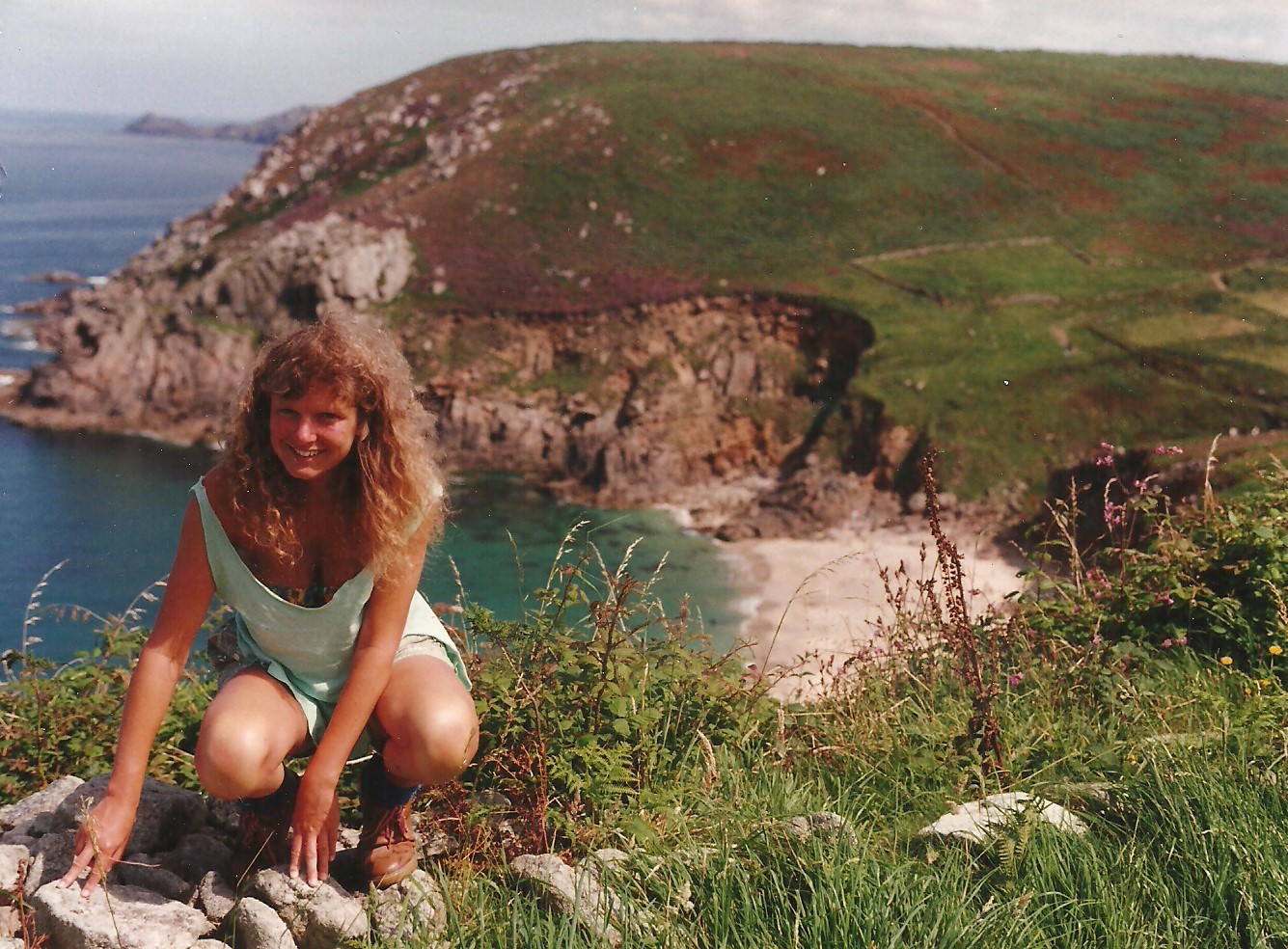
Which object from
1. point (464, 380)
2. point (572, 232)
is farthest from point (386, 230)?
point (464, 380)

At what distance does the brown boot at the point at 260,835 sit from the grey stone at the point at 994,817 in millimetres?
2513

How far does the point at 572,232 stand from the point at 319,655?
49.7 meters

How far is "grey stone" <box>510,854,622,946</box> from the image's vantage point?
12.7 feet

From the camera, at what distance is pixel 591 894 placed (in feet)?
13.4

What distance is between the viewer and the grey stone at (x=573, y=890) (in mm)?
3885

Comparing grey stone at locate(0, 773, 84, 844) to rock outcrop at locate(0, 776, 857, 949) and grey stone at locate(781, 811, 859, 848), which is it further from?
grey stone at locate(781, 811, 859, 848)

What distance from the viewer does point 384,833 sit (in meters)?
4.30

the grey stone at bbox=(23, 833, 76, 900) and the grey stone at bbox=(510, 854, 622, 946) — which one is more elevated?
the grey stone at bbox=(510, 854, 622, 946)

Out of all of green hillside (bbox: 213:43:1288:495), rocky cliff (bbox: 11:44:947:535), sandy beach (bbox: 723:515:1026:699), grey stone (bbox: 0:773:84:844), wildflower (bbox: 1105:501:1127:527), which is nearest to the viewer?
grey stone (bbox: 0:773:84:844)

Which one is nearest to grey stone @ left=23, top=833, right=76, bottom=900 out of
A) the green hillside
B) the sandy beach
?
the sandy beach

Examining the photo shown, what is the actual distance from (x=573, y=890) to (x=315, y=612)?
1419 millimetres

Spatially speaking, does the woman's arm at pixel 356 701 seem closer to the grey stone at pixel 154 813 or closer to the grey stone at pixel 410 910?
the grey stone at pixel 410 910

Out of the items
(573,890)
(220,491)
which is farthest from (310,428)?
(573,890)

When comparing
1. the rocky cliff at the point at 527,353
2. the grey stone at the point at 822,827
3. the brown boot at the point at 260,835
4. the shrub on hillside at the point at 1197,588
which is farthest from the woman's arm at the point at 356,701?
the rocky cliff at the point at 527,353
